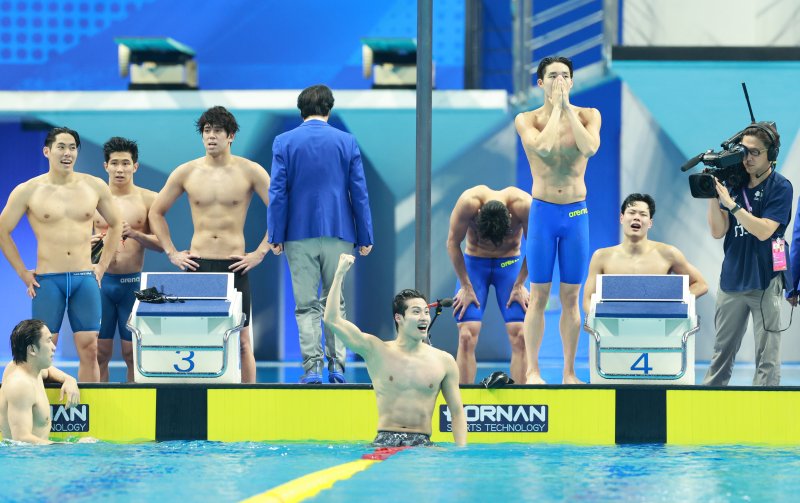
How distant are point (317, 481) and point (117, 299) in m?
3.17

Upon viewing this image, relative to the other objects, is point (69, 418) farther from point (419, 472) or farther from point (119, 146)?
point (419, 472)

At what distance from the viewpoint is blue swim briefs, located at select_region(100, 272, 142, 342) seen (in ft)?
26.5

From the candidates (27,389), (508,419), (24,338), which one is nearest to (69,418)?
(27,389)

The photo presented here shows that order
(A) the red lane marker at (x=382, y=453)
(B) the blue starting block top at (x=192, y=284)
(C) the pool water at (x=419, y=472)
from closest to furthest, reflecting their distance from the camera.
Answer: (C) the pool water at (x=419, y=472)
(A) the red lane marker at (x=382, y=453)
(B) the blue starting block top at (x=192, y=284)

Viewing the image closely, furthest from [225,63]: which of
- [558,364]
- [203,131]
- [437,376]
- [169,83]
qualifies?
[437,376]

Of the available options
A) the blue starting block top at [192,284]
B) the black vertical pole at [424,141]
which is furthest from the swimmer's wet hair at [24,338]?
the black vertical pole at [424,141]

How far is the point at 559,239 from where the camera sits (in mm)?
Result: 7234

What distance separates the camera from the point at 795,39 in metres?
10.4

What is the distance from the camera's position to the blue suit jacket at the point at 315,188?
23.4ft

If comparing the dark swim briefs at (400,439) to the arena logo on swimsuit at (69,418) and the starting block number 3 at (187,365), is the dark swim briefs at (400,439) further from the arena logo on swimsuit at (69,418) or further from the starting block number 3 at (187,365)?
the arena logo on swimsuit at (69,418)

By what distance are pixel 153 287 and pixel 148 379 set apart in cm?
55

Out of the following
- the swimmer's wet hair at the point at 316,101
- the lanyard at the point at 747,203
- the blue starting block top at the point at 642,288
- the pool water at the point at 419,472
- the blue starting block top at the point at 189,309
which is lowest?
the pool water at the point at 419,472

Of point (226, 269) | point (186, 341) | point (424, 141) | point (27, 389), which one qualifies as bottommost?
point (27, 389)

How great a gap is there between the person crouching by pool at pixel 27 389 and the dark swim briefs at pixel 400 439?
6.22ft
